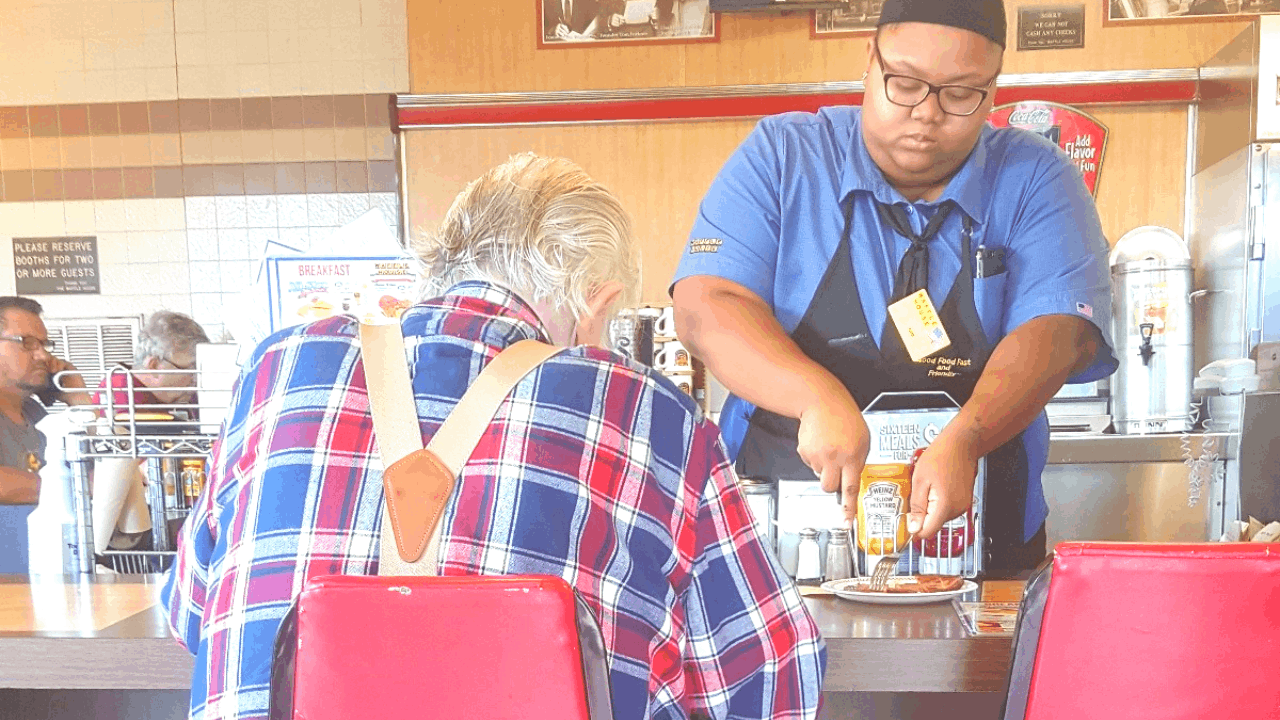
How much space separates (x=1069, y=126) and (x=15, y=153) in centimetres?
526

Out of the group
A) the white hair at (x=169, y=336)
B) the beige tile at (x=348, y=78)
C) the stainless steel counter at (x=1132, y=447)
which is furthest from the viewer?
the beige tile at (x=348, y=78)

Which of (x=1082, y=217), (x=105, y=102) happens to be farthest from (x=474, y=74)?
(x=1082, y=217)

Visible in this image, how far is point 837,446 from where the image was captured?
1316mm

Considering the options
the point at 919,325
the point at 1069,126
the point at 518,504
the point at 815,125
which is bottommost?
the point at 518,504

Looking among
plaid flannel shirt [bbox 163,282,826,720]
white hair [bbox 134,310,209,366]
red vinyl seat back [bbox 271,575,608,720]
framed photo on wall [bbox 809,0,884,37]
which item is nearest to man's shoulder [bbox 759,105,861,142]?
plaid flannel shirt [bbox 163,282,826,720]

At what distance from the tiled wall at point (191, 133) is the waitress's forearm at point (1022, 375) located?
3.70 m

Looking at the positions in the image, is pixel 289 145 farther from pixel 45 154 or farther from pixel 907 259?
pixel 907 259

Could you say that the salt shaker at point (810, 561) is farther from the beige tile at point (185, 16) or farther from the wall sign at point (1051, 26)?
the beige tile at point (185, 16)

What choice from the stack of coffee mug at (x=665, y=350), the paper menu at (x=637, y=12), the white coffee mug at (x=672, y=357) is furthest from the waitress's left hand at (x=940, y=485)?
the paper menu at (x=637, y=12)

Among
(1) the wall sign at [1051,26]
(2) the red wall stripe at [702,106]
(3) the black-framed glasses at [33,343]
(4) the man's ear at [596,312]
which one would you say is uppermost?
(1) the wall sign at [1051,26]

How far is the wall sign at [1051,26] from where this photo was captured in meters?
4.55

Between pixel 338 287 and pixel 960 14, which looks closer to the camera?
pixel 960 14

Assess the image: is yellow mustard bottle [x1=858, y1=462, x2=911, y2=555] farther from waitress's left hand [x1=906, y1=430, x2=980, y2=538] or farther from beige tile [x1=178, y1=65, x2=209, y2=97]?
beige tile [x1=178, y1=65, x2=209, y2=97]

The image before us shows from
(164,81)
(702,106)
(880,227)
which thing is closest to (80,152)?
(164,81)
